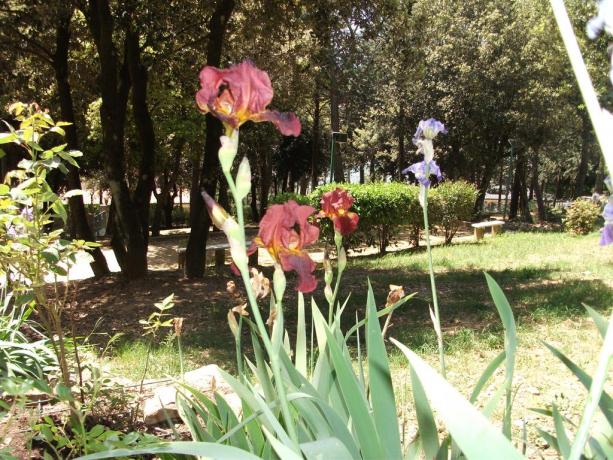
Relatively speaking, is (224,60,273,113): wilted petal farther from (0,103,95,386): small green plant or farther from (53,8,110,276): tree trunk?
(53,8,110,276): tree trunk

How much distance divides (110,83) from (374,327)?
278 inches

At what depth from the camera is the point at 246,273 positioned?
718 millimetres

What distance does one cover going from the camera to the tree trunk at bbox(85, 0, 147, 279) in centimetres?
727

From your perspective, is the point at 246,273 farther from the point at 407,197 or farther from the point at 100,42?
the point at 407,197

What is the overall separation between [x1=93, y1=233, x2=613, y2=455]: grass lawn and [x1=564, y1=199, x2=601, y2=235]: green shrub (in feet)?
11.0

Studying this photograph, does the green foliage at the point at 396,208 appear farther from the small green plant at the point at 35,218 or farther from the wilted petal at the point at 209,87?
the wilted petal at the point at 209,87

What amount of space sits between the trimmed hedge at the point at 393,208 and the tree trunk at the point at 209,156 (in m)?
2.69

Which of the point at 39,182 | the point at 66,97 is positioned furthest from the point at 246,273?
the point at 66,97

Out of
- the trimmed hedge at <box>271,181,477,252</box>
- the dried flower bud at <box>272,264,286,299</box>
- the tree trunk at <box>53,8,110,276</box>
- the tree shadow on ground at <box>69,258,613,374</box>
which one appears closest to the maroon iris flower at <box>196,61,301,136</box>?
the dried flower bud at <box>272,264,286,299</box>

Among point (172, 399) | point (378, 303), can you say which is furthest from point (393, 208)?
point (172, 399)

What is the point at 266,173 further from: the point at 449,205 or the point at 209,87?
the point at 209,87

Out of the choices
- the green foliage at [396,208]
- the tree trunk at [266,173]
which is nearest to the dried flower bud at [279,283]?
the green foliage at [396,208]

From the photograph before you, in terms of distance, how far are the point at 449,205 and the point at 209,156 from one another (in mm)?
6598

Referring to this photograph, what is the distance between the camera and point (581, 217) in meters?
12.2
